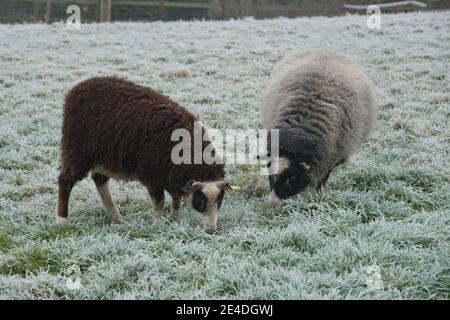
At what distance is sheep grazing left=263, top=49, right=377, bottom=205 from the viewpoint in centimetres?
519

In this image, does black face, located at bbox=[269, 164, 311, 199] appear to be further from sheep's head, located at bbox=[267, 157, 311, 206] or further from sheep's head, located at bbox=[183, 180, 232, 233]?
sheep's head, located at bbox=[183, 180, 232, 233]

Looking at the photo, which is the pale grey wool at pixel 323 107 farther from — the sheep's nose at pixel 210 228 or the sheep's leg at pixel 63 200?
the sheep's leg at pixel 63 200

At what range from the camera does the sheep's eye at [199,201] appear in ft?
15.1

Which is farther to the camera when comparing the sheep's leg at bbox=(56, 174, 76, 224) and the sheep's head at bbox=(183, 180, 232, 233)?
the sheep's leg at bbox=(56, 174, 76, 224)

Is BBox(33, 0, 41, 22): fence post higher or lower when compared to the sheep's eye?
higher

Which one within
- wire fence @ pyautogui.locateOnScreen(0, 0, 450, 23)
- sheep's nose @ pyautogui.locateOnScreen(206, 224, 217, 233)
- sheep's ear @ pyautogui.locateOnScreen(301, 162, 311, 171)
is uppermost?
wire fence @ pyautogui.locateOnScreen(0, 0, 450, 23)

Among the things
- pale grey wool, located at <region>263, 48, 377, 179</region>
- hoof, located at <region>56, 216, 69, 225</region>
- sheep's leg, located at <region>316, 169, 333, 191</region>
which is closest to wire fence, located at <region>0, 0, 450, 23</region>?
pale grey wool, located at <region>263, 48, 377, 179</region>

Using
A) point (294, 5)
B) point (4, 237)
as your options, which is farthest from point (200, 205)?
point (294, 5)

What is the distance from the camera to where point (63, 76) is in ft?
37.9

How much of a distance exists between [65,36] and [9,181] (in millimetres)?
10511

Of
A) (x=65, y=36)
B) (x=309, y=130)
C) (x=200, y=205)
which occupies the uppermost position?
(x=65, y=36)

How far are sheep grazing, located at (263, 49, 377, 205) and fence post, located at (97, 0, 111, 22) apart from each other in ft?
46.1

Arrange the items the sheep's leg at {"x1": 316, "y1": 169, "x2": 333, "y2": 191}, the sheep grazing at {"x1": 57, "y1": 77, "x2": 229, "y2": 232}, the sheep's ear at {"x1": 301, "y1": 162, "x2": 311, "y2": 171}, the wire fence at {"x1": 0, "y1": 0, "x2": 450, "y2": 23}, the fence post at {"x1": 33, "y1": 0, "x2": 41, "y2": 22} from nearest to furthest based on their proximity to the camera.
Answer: the sheep grazing at {"x1": 57, "y1": 77, "x2": 229, "y2": 232}, the sheep's ear at {"x1": 301, "y1": 162, "x2": 311, "y2": 171}, the sheep's leg at {"x1": 316, "y1": 169, "x2": 333, "y2": 191}, the fence post at {"x1": 33, "y1": 0, "x2": 41, "y2": 22}, the wire fence at {"x1": 0, "y1": 0, "x2": 450, "y2": 23}
